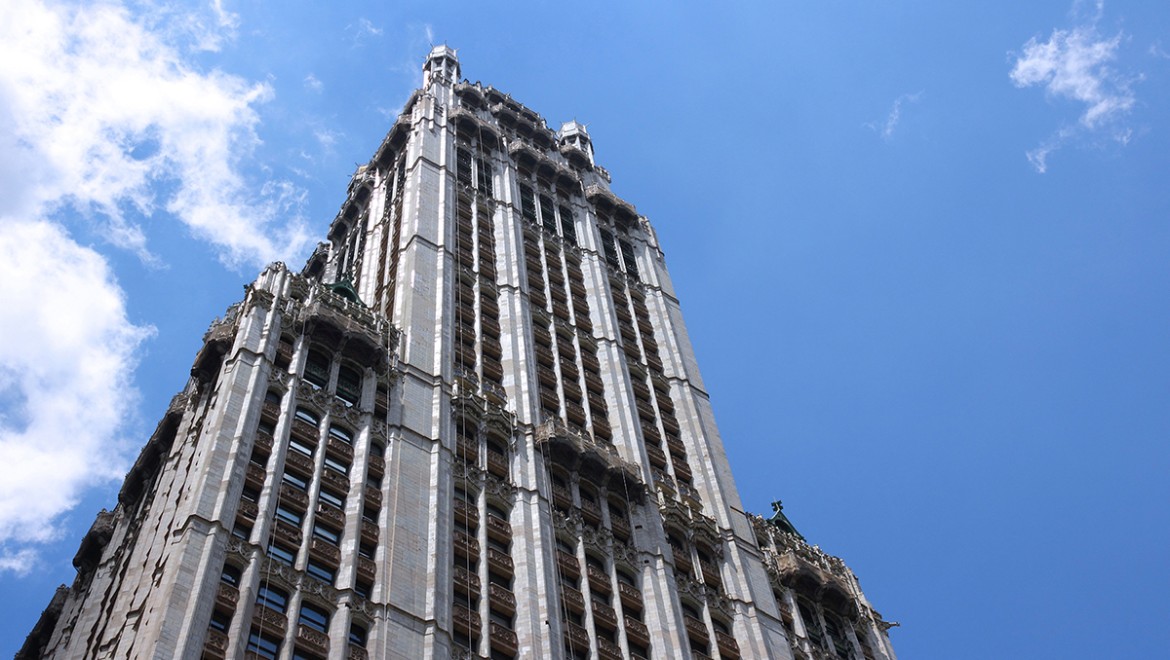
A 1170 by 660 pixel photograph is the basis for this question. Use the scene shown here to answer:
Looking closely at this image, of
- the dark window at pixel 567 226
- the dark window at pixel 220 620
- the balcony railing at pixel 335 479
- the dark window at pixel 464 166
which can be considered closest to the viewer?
the dark window at pixel 220 620

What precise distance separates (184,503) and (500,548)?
1220 cm

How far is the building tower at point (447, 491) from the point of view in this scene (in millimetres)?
44969

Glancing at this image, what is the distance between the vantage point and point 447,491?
53719mm

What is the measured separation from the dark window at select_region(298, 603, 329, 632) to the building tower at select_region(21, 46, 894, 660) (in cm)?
9

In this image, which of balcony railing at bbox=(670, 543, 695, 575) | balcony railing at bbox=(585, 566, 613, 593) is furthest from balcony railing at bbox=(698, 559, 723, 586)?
balcony railing at bbox=(585, 566, 613, 593)

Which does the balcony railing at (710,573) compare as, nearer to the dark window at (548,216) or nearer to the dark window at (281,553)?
the dark window at (281,553)

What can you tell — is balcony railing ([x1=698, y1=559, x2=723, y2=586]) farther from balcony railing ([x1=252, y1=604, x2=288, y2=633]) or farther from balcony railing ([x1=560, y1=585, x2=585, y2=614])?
balcony railing ([x1=252, y1=604, x2=288, y2=633])

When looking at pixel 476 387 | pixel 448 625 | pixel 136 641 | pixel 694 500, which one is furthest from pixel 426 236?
pixel 136 641

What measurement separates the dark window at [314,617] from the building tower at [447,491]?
9 cm

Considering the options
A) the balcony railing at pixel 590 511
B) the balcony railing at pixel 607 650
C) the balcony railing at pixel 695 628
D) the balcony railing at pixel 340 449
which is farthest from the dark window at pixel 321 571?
the balcony railing at pixel 695 628

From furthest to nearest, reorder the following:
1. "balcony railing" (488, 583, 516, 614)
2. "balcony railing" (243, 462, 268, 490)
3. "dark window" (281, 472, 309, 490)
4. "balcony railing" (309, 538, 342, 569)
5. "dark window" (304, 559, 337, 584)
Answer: "dark window" (281, 472, 309, 490), "balcony railing" (488, 583, 516, 614), "balcony railing" (243, 462, 268, 490), "balcony railing" (309, 538, 342, 569), "dark window" (304, 559, 337, 584)

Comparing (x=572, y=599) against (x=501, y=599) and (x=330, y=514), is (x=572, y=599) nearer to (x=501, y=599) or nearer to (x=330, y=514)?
(x=501, y=599)

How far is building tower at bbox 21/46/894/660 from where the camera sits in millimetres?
44969

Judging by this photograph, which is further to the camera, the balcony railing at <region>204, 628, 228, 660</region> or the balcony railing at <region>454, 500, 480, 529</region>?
the balcony railing at <region>454, 500, 480, 529</region>
